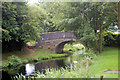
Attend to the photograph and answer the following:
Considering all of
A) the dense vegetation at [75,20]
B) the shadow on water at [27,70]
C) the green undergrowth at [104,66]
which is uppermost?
the dense vegetation at [75,20]

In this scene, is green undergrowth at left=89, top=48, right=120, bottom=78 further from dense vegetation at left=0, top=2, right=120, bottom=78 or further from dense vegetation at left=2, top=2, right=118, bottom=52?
dense vegetation at left=2, top=2, right=118, bottom=52

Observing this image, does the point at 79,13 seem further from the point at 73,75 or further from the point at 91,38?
the point at 73,75

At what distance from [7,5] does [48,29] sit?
11.8 m

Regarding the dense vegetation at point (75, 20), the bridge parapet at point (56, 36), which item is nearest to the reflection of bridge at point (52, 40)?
the bridge parapet at point (56, 36)

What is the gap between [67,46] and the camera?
72.8 feet

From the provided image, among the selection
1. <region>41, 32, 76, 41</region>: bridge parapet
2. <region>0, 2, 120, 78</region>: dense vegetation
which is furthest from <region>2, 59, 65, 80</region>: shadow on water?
<region>41, 32, 76, 41</region>: bridge parapet

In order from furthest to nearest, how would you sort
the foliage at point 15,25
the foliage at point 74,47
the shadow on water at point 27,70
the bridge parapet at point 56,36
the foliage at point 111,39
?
the bridge parapet at point 56,36 → the foliage at point 74,47 → the foliage at point 111,39 → the foliage at point 15,25 → the shadow on water at point 27,70

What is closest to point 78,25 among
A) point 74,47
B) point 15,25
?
point 15,25

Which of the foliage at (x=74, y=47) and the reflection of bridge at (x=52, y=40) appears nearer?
the foliage at (x=74, y=47)

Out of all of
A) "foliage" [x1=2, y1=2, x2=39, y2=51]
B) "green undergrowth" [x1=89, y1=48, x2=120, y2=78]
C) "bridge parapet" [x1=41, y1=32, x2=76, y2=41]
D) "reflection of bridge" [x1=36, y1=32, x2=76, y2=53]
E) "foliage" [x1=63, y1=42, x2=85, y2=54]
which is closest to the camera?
"green undergrowth" [x1=89, y1=48, x2=120, y2=78]

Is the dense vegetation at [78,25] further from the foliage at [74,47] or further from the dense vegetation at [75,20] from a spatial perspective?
the foliage at [74,47]

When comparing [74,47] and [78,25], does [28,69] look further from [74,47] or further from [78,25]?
[74,47]

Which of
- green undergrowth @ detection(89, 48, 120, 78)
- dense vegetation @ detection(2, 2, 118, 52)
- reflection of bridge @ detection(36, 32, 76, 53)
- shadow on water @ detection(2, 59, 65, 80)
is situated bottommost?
shadow on water @ detection(2, 59, 65, 80)

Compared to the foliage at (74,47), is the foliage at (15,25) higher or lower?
higher
